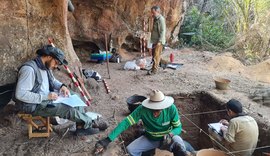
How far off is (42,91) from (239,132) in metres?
3.12

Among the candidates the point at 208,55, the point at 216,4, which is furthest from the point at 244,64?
the point at 216,4

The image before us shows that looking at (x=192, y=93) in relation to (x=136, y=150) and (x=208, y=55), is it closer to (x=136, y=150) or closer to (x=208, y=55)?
(x=136, y=150)

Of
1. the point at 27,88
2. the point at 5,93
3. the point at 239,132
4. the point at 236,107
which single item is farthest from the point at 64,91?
the point at 239,132

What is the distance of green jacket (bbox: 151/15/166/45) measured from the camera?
866cm

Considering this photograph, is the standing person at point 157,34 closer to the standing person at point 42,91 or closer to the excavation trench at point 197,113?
the excavation trench at point 197,113

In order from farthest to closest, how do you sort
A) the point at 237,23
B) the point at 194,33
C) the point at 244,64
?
the point at 194,33 < the point at 237,23 < the point at 244,64

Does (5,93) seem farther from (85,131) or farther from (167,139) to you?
(167,139)

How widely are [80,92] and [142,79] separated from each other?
8.24 feet

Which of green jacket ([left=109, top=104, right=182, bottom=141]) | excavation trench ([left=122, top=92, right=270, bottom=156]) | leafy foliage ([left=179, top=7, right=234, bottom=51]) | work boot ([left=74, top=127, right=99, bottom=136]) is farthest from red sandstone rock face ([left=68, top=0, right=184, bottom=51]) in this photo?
green jacket ([left=109, top=104, right=182, bottom=141])

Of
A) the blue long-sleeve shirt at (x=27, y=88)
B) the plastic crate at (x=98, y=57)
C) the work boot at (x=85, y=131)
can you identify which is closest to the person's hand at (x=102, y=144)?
the work boot at (x=85, y=131)

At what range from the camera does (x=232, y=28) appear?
13352mm

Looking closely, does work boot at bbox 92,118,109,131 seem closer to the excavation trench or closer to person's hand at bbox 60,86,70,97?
person's hand at bbox 60,86,70,97

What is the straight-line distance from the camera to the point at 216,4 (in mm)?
15266

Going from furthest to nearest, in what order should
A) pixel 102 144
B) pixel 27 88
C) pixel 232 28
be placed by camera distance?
pixel 232 28 < pixel 102 144 < pixel 27 88
